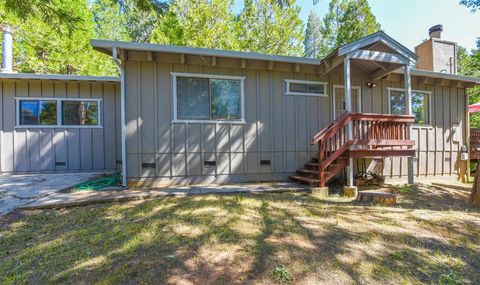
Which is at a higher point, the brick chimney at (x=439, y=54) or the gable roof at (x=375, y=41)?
the brick chimney at (x=439, y=54)

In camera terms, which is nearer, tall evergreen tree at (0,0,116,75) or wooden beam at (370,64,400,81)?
wooden beam at (370,64,400,81)

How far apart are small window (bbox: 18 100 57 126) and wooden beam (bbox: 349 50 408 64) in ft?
27.4

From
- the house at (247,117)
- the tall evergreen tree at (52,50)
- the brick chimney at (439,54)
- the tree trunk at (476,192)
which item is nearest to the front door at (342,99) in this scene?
the house at (247,117)

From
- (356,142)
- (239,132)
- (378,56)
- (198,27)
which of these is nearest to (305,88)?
(378,56)

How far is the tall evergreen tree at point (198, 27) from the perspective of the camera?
14856 mm

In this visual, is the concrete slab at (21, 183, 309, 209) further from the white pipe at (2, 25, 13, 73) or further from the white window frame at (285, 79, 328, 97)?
the white pipe at (2, 25, 13, 73)

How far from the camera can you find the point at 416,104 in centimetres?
777

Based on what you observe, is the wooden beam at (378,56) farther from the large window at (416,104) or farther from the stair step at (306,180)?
the stair step at (306,180)

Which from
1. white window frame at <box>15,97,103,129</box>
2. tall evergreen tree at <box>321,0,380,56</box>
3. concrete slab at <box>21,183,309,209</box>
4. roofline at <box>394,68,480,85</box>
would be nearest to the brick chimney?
roofline at <box>394,68,480,85</box>

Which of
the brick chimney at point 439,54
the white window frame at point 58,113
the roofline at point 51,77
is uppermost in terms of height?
the brick chimney at point 439,54

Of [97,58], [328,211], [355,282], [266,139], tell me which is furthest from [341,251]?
[97,58]

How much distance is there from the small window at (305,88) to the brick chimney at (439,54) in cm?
545

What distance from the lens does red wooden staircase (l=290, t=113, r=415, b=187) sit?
549cm

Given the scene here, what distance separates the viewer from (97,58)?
14875 millimetres
